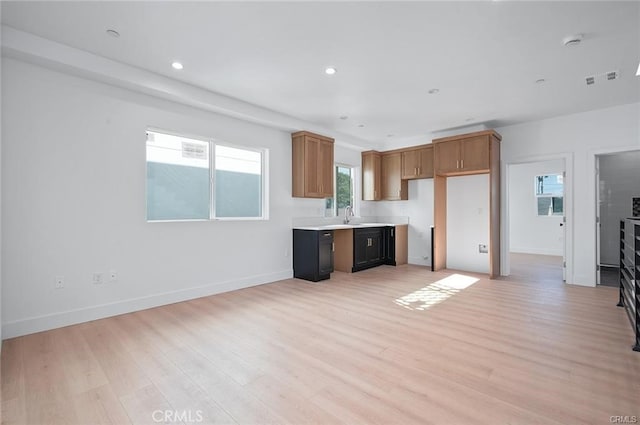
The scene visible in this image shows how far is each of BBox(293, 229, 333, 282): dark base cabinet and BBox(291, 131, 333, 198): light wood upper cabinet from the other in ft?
2.44

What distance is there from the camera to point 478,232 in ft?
19.4

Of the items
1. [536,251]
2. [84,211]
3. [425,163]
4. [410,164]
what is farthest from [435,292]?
[536,251]

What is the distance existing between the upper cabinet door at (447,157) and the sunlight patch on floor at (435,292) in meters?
1.97

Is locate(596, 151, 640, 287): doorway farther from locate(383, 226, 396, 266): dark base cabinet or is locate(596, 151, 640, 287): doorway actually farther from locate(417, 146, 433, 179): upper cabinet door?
locate(383, 226, 396, 266): dark base cabinet

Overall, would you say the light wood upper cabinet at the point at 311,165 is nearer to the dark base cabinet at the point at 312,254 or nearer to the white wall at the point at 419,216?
the dark base cabinet at the point at 312,254

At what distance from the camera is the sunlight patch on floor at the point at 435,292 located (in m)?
3.82

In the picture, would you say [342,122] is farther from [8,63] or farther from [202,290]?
[8,63]

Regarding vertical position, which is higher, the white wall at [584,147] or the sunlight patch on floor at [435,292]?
the white wall at [584,147]

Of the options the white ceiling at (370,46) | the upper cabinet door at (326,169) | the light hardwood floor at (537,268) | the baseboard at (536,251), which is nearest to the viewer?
the white ceiling at (370,46)

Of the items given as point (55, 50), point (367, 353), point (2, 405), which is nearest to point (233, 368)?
point (367, 353)

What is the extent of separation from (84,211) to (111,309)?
1.11 metres

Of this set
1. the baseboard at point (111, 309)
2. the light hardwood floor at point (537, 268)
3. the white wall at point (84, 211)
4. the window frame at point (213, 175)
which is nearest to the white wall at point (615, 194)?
the light hardwood floor at point (537, 268)

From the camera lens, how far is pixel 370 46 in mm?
2969

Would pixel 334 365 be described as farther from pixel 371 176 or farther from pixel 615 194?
pixel 615 194
